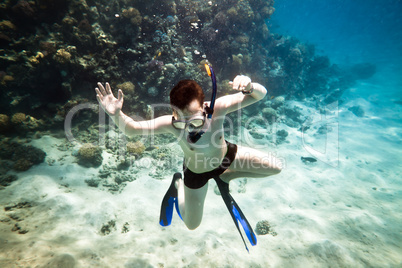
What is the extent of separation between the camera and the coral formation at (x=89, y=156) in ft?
19.5

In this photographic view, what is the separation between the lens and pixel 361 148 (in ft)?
37.0

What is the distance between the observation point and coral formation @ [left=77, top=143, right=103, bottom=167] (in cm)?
594

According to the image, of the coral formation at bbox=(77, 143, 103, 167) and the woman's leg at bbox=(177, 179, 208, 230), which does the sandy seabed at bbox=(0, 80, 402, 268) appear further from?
the woman's leg at bbox=(177, 179, 208, 230)

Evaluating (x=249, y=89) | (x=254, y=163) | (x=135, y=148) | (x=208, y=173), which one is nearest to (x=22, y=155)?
(x=135, y=148)

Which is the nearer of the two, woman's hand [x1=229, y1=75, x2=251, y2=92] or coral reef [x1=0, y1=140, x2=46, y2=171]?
woman's hand [x1=229, y1=75, x2=251, y2=92]

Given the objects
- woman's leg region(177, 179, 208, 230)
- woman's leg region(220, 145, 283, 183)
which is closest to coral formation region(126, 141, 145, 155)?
woman's leg region(177, 179, 208, 230)

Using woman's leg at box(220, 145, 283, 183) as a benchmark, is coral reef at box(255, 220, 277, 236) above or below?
below

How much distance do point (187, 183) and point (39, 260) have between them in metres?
2.41

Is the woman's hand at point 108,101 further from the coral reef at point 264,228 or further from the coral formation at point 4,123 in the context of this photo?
the coral formation at point 4,123

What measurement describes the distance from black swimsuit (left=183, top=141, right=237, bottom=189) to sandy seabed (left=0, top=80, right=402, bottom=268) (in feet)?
5.05

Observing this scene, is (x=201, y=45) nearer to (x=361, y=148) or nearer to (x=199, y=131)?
(x=199, y=131)

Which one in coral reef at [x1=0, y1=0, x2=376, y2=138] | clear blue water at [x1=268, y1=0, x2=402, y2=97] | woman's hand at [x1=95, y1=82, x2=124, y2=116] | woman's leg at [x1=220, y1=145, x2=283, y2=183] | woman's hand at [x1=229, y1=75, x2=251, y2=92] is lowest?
woman's leg at [x1=220, y1=145, x2=283, y2=183]

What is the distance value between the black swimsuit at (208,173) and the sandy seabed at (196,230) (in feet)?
5.05

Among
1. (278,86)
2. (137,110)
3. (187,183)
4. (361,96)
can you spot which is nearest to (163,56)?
(137,110)
